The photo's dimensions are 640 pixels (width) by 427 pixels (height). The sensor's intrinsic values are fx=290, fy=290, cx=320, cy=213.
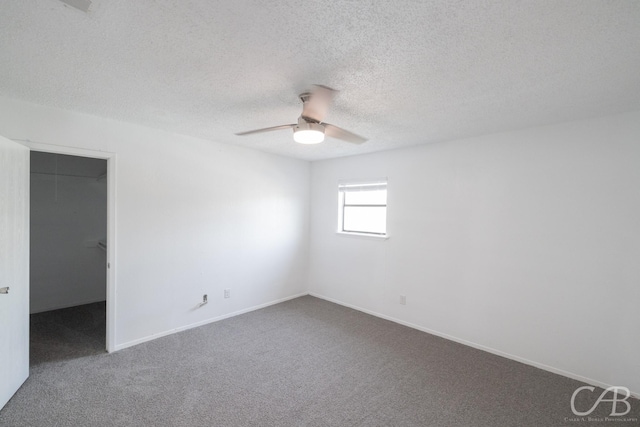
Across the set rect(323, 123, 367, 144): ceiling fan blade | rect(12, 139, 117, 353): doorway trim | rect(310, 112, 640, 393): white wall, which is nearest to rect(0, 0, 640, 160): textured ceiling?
rect(323, 123, 367, 144): ceiling fan blade

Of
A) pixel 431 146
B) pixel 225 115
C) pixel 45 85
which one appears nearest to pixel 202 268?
pixel 225 115

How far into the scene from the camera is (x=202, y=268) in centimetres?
363

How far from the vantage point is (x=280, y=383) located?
8.05 ft

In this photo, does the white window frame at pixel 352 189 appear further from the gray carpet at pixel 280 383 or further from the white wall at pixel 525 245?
the gray carpet at pixel 280 383

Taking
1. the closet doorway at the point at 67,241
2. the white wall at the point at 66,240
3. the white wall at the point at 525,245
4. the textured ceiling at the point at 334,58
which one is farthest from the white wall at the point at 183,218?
the white wall at the point at 66,240

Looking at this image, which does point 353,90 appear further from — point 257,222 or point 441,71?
point 257,222

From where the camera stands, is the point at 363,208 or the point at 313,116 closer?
the point at 313,116

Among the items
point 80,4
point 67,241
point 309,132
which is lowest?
point 67,241

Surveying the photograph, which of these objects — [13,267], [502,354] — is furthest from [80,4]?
[502,354]

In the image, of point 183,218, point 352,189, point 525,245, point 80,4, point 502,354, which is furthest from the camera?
point 352,189

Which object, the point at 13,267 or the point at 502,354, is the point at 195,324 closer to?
the point at 13,267

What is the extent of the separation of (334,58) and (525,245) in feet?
8.60

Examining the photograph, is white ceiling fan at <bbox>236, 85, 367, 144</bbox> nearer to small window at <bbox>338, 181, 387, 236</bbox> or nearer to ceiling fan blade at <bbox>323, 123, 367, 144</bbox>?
ceiling fan blade at <bbox>323, 123, 367, 144</bbox>

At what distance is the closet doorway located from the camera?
3881mm
